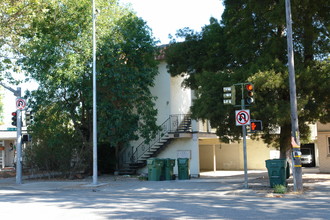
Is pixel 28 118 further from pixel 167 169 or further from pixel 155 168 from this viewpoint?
pixel 167 169

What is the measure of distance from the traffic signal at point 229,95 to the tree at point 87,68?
7618mm

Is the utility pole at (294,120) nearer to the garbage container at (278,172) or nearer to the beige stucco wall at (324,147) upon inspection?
the garbage container at (278,172)

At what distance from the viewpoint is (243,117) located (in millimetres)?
15742

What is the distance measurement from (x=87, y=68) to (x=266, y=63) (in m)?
9.91

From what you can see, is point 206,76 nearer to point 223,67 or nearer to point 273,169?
point 223,67

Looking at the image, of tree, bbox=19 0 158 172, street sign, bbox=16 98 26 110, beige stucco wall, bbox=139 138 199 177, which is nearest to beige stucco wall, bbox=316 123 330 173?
beige stucco wall, bbox=139 138 199 177

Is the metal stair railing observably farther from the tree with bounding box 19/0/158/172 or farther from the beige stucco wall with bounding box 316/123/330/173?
the beige stucco wall with bounding box 316/123/330/173

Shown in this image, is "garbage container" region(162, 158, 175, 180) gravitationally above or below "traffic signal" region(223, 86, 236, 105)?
below

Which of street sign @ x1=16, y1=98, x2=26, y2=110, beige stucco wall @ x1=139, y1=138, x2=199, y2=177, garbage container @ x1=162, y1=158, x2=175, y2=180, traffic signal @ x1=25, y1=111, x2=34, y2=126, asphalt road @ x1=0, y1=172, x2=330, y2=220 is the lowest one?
asphalt road @ x1=0, y1=172, x2=330, y2=220

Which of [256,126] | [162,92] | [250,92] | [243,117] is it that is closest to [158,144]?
[162,92]

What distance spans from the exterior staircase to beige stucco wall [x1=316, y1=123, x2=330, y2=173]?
8.11 meters

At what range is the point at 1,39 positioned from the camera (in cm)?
2323

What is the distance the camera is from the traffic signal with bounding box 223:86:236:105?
1551 cm

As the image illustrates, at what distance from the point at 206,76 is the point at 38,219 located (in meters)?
9.78
